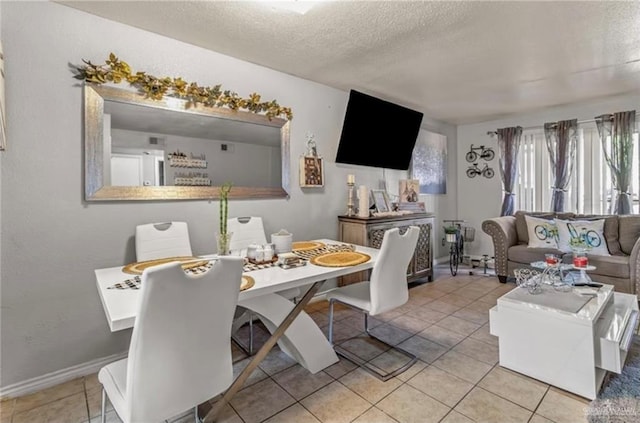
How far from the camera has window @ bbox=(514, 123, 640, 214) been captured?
13.4ft

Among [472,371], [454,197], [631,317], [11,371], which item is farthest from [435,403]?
[454,197]

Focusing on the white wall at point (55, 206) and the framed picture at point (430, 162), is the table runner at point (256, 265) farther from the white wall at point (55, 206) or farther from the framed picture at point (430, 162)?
the framed picture at point (430, 162)

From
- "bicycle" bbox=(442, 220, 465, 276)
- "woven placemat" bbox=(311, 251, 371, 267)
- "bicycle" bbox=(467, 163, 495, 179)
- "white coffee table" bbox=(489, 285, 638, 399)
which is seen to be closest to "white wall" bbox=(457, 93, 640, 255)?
"bicycle" bbox=(467, 163, 495, 179)

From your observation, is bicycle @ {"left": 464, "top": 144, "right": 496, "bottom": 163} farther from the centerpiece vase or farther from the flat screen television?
the centerpiece vase

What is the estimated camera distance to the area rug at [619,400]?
1.60 m

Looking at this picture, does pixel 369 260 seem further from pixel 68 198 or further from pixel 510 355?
pixel 68 198

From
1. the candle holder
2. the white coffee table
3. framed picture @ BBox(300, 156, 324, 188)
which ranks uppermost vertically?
framed picture @ BBox(300, 156, 324, 188)

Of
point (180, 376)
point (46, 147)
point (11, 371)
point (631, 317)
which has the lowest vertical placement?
point (11, 371)

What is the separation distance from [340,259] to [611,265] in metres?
3.09

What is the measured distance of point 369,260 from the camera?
6.64 ft

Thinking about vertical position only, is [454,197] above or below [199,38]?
below

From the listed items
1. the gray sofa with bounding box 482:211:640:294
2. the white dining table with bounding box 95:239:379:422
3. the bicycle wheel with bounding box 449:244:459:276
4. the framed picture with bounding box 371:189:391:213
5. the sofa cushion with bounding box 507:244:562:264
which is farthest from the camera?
the bicycle wheel with bounding box 449:244:459:276

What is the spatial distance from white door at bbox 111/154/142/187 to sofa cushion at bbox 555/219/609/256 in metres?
4.19

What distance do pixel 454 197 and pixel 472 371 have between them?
152 inches
